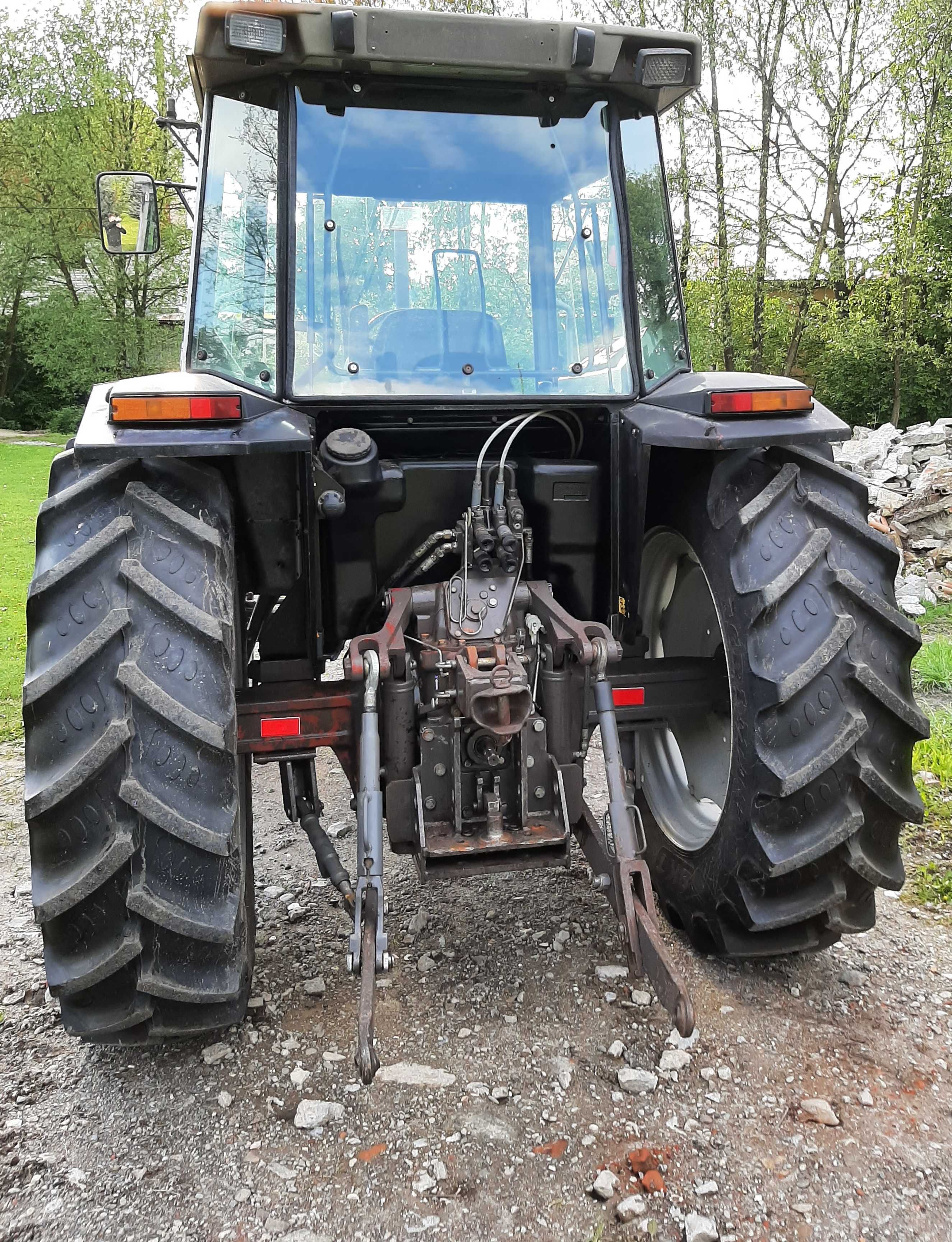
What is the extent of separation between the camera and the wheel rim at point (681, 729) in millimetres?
3066

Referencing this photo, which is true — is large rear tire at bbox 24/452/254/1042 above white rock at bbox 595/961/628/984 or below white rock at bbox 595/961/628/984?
above

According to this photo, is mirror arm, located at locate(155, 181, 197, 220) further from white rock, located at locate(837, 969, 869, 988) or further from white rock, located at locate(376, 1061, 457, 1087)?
white rock, located at locate(837, 969, 869, 988)

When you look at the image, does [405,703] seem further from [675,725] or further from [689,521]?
[675,725]

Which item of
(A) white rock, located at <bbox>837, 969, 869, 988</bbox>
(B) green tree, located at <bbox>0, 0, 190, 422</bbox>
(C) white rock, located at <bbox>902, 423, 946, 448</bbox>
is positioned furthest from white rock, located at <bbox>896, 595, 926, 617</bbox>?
(B) green tree, located at <bbox>0, 0, 190, 422</bbox>

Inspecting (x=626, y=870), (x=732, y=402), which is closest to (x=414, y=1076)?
(x=626, y=870)

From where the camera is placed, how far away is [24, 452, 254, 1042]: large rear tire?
2.02m

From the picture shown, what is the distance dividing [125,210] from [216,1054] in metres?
2.63

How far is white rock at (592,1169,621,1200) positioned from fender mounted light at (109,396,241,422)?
1.88 m

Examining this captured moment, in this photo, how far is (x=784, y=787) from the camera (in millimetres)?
2270

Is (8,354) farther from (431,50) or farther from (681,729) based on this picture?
(681,729)

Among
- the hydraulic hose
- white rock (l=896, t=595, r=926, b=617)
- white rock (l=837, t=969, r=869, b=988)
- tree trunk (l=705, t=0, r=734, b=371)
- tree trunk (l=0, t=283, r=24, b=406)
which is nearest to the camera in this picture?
the hydraulic hose

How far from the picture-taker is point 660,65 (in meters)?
2.76

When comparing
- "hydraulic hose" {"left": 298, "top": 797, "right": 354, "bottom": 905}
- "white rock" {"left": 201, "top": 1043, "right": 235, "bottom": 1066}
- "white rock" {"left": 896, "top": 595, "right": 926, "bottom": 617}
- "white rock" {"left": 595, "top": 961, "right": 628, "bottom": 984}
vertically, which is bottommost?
"white rock" {"left": 201, "top": 1043, "right": 235, "bottom": 1066}

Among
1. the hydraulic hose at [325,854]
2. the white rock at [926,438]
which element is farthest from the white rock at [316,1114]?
the white rock at [926,438]
